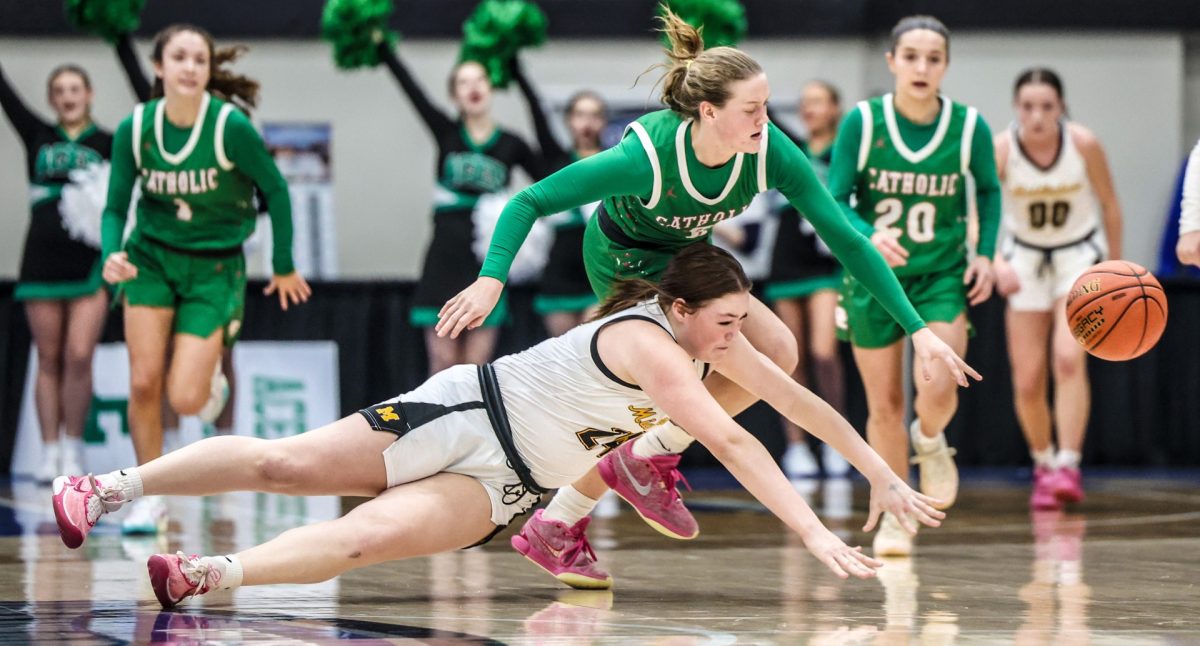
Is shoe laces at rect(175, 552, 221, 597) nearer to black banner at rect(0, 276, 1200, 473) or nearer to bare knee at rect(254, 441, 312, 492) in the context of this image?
bare knee at rect(254, 441, 312, 492)

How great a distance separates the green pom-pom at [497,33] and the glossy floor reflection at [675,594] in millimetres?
3175

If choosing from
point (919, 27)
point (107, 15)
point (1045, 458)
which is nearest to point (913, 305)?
point (919, 27)

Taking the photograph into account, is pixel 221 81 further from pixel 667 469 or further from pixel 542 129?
pixel 542 129

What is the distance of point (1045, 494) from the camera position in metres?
7.15

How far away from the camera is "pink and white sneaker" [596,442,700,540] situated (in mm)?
4707

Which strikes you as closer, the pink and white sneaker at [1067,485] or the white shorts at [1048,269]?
the pink and white sneaker at [1067,485]

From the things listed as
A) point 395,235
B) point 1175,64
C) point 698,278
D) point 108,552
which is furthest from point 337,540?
point 1175,64

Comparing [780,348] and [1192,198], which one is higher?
[1192,198]

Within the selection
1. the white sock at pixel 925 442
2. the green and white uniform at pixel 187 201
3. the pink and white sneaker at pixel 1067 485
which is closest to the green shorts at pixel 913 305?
the white sock at pixel 925 442

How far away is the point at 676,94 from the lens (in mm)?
4344

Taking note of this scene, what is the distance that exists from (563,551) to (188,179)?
7.56 ft

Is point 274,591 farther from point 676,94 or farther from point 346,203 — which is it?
point 346,203

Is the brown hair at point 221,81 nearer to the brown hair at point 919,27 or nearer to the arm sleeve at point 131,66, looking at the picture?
the arm sleeve at point 131,66

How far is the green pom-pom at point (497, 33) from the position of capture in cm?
864
